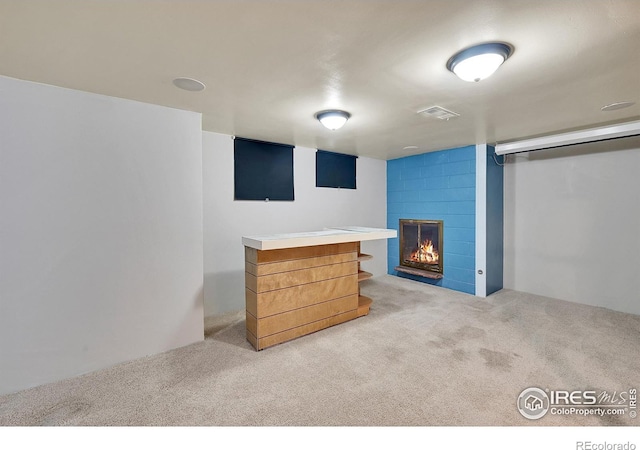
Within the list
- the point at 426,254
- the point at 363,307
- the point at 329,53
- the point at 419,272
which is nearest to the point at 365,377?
the point at 363,307

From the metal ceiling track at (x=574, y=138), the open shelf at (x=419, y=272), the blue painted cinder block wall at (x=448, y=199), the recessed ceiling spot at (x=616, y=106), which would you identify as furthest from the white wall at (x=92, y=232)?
the metal ceiling track at (x=574, y=138)

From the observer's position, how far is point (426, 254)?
16.4 ft

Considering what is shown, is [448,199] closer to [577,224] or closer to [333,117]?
[577,224]

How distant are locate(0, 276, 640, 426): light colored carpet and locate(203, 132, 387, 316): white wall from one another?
53 cm

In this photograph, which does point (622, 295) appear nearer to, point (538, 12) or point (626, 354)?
point (626, 354)

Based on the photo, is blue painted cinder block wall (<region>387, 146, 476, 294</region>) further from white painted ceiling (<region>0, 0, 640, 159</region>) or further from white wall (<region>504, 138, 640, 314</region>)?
white painted ceiling (<region>0, 0, 640, 159</region>)

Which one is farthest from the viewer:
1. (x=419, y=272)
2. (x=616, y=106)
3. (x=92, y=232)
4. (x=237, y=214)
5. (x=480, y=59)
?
(x=419, y=272)

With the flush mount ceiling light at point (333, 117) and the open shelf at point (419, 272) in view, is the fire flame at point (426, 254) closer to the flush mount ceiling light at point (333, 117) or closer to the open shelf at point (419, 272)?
the open shelf at point (419, 272)

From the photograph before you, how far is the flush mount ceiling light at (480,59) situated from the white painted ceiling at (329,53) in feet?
0.19

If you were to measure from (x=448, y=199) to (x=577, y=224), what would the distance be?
1.67m

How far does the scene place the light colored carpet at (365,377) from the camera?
1735 millimetres

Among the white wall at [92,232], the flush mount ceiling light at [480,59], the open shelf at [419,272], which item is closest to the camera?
the flush mount ceiling light at [480,59]

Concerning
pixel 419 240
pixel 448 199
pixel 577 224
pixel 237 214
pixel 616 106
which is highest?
pixel 616 106
